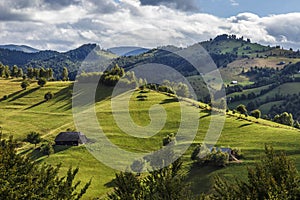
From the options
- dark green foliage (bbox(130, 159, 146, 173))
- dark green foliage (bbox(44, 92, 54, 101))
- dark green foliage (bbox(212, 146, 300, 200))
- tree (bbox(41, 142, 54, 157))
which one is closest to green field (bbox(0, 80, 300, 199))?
tree (bbox(41, 142, 54, 157))

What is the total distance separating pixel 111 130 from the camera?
367ft

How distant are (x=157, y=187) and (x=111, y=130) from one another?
283 ft

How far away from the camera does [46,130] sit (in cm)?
11519

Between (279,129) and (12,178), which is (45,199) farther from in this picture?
(279,129)

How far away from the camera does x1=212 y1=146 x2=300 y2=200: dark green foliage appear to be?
2389 cm

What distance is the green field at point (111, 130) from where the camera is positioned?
78.2m

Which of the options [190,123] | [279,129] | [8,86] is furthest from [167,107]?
[8,86]

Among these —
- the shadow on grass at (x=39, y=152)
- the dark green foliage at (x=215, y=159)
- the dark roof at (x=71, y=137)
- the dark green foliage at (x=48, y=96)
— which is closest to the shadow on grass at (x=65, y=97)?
the dark green foliage at (x=48, y=96)

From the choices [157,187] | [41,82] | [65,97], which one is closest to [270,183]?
[157,187]

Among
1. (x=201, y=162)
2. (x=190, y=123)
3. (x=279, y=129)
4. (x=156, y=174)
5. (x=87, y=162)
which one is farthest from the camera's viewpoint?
(x=190, y=123)

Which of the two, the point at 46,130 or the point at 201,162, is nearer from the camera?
the point at 201,162

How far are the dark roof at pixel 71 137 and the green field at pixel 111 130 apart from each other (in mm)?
3966

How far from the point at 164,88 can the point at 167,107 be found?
36.5 m

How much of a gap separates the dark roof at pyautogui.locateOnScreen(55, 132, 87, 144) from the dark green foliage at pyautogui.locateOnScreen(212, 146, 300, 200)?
77.0 meters
